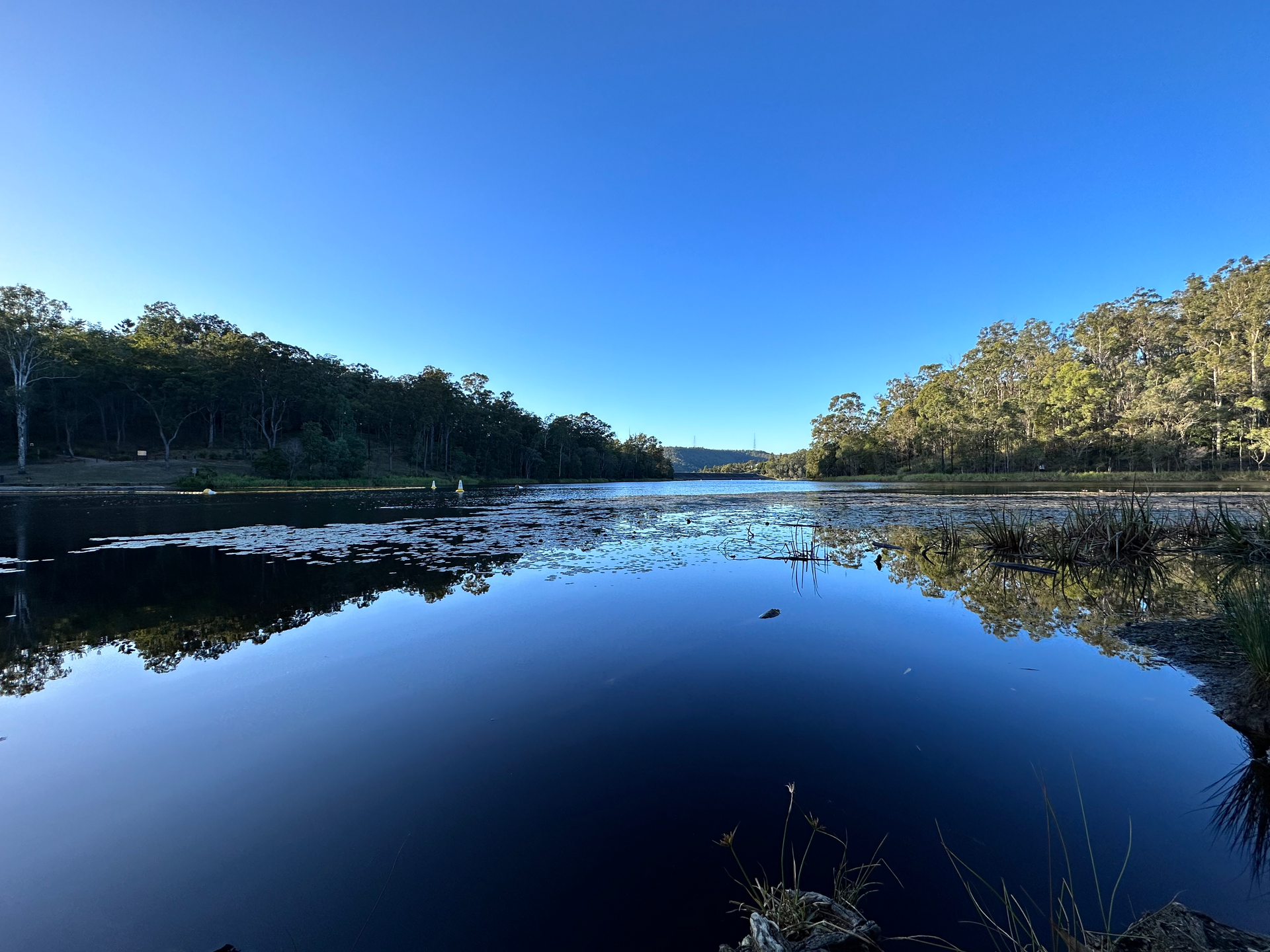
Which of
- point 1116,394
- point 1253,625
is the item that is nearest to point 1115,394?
point 1116,394

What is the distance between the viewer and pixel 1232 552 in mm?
8438

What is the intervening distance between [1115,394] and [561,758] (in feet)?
222

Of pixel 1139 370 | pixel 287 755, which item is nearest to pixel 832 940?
pixel 287 755

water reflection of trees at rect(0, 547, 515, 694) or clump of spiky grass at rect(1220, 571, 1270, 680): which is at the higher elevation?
clump of spiky grass at rect(1220, 571, 1270, 680)

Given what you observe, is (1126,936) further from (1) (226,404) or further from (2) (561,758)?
(1) (226,404)

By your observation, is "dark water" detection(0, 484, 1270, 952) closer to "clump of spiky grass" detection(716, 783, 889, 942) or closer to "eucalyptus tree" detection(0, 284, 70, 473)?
"clump of spiky grass" detection(716, 783, 889, 942)

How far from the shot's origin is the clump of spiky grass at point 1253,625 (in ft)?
12.0

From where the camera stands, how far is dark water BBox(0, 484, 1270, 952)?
2.07 m

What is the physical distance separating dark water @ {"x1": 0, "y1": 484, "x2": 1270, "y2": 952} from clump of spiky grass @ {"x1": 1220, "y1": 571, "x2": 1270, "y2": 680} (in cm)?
53

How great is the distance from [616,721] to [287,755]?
2263 millimetres

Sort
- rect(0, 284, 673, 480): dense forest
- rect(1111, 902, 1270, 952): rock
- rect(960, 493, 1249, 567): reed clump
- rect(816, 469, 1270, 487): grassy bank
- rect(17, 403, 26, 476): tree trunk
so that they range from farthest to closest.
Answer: rect(0, 284, 673, 480): dense forest → rect(17, 403, 26, 476): tree trunk → rect(816, 469, 1270, 487): grassy bank → rect(960, 493, 1249, 567): reed clump → rect(1111, 902, 1270, 952): rock

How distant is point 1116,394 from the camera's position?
48.5 metres

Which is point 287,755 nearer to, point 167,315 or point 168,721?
point 168,721

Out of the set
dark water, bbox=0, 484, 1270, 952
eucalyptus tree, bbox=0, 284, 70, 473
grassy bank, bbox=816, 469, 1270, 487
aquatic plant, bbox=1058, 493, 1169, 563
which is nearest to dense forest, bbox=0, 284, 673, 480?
eucalyptus tree, bbox=0, 284, 70, 473
